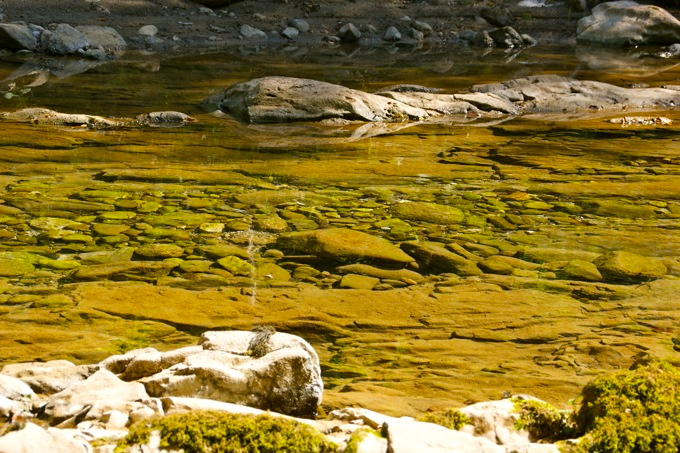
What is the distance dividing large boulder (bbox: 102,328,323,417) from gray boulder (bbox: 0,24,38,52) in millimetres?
12447

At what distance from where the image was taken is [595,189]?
6.66 m

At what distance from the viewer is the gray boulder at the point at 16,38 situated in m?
14.0

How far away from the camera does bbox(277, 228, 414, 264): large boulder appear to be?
491 centimetres

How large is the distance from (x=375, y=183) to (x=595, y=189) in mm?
1776

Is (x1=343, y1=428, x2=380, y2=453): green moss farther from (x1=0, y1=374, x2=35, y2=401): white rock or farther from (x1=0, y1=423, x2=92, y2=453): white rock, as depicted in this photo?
(x1=0, y1=374, x2=35, y2=401): white rock

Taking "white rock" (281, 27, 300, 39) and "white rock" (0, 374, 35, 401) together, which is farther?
"white rock" (281, 27, 300, 39)

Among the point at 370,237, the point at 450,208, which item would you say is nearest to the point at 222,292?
the point at 370,237

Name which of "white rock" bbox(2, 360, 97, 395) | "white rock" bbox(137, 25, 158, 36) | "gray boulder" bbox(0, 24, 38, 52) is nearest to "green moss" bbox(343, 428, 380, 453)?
"white rock" bbox(2, 360, 97, 395)

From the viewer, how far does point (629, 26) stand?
19094mm

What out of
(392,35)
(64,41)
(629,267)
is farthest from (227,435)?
(392,35)

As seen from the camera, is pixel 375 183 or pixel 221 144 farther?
pixel 221 144

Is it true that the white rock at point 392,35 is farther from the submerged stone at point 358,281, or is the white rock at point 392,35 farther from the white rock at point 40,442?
the white rock at point 40,442

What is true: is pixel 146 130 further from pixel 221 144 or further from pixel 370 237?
pixel 370 237

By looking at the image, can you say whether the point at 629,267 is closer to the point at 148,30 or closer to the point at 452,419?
the point at 452,419
